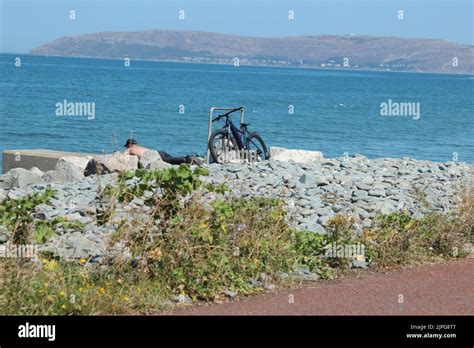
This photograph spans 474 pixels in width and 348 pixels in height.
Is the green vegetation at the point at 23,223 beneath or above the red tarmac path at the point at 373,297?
above

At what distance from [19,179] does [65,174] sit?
84 centimetres

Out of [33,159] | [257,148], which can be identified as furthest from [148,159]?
[33,159]

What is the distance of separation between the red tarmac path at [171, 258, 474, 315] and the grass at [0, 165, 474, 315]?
0.25 metres

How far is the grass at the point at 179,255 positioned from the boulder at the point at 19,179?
7227mm

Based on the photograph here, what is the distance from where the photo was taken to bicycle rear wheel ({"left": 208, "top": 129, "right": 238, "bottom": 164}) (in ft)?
61.2

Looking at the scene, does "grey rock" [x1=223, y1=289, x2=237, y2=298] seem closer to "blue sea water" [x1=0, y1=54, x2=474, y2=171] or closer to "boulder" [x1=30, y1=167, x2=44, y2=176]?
"boulder" [x1=30, y1=167, x2=44, y2=176]

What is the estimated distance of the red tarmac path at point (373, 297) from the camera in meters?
7.69

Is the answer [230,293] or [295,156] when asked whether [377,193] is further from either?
[230,293]

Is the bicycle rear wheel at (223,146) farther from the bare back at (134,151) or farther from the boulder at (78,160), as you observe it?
the boulder at (78,160)

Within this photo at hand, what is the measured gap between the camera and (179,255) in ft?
27.0

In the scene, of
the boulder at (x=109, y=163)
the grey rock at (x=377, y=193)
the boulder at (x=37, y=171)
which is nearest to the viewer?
the grey rock at (x=377, y=193)

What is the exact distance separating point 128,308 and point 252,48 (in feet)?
616

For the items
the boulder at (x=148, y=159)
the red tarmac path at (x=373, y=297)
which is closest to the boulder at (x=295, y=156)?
the boulder at (x=148, y=159)
